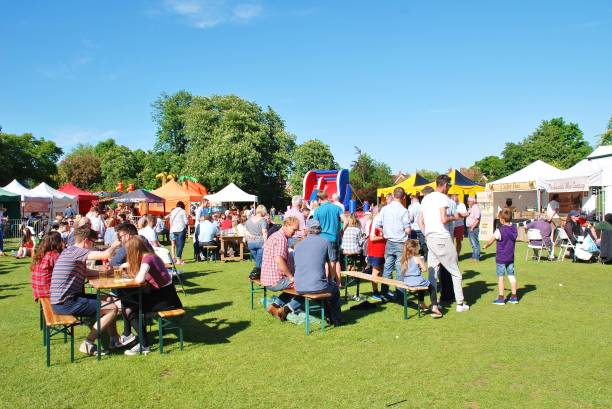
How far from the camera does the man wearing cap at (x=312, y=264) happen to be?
19.9 feet

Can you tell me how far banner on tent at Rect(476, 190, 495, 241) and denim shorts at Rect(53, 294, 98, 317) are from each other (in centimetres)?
1698

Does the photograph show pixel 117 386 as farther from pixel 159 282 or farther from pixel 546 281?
pixel 546 281

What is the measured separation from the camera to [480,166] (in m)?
82.4

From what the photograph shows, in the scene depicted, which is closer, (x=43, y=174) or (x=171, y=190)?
(x=171, y=190)

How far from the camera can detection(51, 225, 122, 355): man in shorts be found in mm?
5113

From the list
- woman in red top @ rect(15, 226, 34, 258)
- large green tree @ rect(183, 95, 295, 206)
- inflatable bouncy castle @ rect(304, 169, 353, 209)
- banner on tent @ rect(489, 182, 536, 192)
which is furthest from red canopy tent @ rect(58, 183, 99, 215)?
banner on tent @ rect(489, 182, 536, 192)

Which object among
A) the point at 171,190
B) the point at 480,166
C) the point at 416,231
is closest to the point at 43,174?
the point at 171,190

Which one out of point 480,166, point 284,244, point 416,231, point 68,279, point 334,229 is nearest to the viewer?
point 68,279

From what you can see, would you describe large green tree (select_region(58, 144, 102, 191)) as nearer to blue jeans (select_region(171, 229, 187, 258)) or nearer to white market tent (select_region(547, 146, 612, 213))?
blue jeans (select_region(171, 229, 187, 258))

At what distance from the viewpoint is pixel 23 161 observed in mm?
43656

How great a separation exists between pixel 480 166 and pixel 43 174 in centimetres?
6632

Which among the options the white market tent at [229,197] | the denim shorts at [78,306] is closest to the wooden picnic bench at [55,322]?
the denim shorts at [78,306]

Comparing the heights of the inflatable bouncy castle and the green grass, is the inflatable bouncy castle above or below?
above

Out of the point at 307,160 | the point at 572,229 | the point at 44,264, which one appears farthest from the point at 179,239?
the point at 307,160
